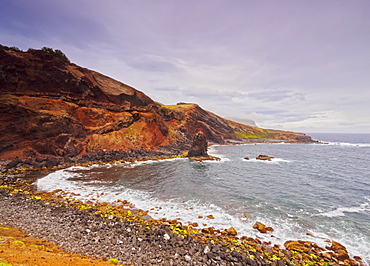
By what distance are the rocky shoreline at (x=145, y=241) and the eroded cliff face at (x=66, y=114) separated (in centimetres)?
2624

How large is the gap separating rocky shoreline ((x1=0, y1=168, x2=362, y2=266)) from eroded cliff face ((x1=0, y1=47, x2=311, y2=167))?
1033 inches

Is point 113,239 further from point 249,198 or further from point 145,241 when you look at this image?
Answer: point 249,198

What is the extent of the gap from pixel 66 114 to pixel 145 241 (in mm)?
46685

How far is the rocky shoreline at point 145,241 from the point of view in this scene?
1188 cm

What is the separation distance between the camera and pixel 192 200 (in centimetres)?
2380

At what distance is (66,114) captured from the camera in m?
46.7

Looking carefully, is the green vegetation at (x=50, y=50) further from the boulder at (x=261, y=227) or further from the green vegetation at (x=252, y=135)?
the green vegetation at (x=252, y=135)

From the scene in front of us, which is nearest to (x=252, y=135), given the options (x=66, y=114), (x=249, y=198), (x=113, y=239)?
(x=249, y=198)

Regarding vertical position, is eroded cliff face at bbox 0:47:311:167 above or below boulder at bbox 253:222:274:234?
above

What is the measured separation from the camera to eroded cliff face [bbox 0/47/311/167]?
126 feet

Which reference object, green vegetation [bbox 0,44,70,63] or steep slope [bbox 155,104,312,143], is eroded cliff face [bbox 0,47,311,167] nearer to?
green vegetation [bbox 0,44,70,63]

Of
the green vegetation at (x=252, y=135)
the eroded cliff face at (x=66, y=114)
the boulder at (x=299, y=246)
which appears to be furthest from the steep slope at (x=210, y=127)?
the boulder at (x=299, y=246)

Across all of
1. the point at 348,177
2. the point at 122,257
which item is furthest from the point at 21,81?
the point at 348,177

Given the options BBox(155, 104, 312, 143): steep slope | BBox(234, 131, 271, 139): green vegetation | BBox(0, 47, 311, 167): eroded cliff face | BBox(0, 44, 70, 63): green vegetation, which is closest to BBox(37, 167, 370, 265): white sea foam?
BBox(0, 47, 311, 167): eroded cliff face
